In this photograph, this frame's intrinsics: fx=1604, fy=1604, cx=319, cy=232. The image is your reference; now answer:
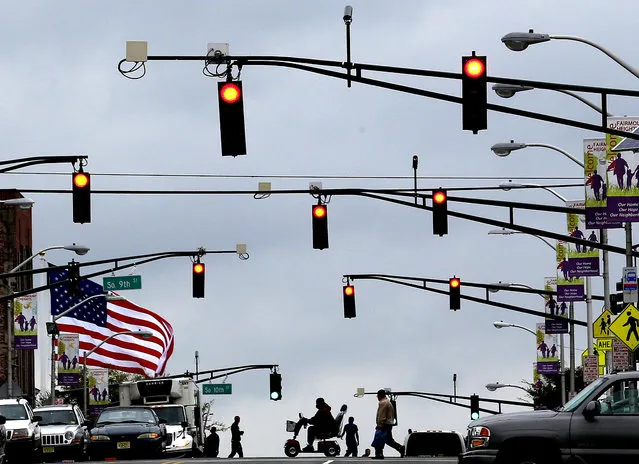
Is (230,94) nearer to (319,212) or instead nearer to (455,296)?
(319,212)

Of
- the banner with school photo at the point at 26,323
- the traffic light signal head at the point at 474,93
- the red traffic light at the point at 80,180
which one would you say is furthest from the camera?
the banner with school photo at the point at 26,323

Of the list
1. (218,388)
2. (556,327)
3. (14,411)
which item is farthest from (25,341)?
(218,388)

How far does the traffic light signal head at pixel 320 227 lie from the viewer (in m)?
33.5

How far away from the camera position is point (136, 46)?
23.3 m

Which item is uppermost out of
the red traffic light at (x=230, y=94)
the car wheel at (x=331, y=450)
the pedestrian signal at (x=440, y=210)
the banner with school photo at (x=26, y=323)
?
the red traffic light at (x=230, y=94)

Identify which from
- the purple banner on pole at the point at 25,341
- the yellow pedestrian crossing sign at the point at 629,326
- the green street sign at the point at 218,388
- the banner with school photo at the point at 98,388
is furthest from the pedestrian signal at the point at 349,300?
the banner with school photo at the point at 98,388

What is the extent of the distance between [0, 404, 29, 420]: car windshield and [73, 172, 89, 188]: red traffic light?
321 inches

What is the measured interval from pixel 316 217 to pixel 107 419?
10.3 metres

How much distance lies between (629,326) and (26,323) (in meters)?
29.6

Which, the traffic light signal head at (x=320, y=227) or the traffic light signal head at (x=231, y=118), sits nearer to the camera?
the traffic light signal head at (x=231, y=118)

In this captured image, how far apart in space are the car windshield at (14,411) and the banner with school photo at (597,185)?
1368 cm

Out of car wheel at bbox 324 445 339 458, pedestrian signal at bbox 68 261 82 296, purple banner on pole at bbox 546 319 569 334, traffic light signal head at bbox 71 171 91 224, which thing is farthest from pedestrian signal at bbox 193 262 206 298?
purple banner on pole at bbox 546 319 569 334

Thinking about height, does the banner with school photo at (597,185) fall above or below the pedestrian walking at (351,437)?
above

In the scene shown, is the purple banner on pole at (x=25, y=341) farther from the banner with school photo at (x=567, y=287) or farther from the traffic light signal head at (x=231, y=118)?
the traffic light signal head at (x=231, y=118)
